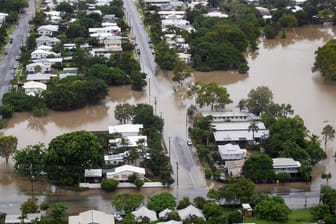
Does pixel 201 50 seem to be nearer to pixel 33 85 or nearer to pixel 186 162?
pixel 33 85

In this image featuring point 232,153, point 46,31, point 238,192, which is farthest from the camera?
point 46,31

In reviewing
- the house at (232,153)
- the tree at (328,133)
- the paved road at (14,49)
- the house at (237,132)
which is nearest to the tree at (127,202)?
the house at (232,153)

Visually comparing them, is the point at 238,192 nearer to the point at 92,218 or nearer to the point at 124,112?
the point at 92,218

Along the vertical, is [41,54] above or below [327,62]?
below

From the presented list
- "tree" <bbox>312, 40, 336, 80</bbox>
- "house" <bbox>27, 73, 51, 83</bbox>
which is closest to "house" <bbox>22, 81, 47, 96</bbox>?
"house" <bbox>27, 73, 51, 83</bbox>

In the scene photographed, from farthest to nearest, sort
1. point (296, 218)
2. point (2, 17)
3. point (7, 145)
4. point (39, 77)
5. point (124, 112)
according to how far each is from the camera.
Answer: point (2, 17) → point (39, 77) → point (124, 112) → point (7, 145) → point (296, 218)

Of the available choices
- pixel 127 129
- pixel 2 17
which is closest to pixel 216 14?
pixel 2 17
